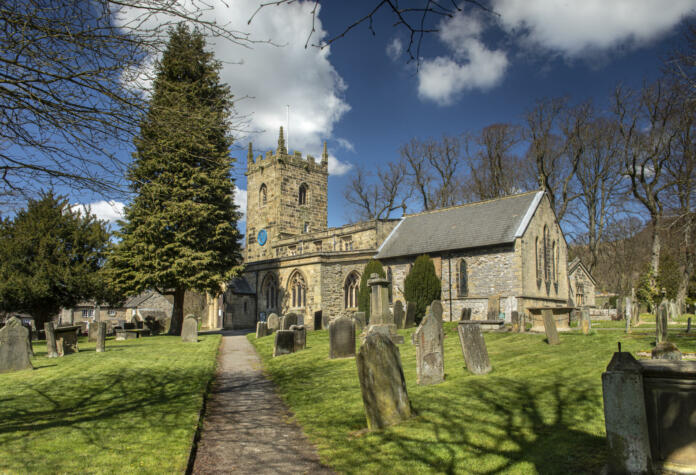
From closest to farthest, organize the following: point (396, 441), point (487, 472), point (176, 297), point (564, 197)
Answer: point (487, 472)
point (396, 441)
point (176, 297)
point (564, 197)

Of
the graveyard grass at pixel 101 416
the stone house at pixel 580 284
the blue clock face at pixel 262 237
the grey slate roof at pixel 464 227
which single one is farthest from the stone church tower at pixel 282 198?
the graveyard grass at pixel 101 416

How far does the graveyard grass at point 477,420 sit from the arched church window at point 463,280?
1575 cm

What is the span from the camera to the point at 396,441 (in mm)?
5852

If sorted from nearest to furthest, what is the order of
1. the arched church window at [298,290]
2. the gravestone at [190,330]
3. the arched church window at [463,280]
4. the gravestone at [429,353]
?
the gravestone at [429,353]
the gravestone at [190,330]
the arched church window at [463,280]
the arched church window at [298,290]

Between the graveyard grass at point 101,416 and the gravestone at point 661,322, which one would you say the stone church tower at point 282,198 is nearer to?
the graveyard grass at point 101,416

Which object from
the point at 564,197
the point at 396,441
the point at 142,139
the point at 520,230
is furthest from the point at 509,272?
the point at 142,139

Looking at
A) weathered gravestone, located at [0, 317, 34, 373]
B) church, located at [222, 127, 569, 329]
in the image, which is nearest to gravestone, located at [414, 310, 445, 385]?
weathered gravestone, located at [0, 317, 34, 373]

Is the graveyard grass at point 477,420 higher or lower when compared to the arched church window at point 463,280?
lower

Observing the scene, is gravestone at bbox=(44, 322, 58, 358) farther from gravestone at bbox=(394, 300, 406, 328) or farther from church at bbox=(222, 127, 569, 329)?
church at bbox=(222, 127, 569, 329)

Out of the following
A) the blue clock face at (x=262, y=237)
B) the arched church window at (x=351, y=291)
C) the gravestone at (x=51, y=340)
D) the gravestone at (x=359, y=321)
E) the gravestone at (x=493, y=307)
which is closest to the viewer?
the gravestone at (x=51, y=340)

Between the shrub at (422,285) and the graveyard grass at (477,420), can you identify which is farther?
the shrub at (422,285)

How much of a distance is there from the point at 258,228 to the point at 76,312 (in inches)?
1014

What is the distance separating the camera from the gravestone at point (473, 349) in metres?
9.23

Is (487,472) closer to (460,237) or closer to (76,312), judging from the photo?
(460,237)
